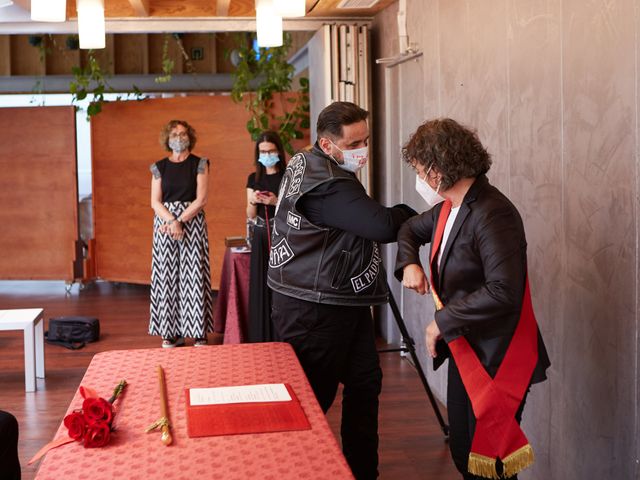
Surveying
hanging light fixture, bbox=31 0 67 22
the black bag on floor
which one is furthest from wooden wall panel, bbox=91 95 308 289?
hanging light fixture, bbox=31 0 67 22

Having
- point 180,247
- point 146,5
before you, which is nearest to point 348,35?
point 146,5

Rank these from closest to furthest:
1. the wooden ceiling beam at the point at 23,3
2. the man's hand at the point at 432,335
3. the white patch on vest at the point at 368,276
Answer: the man's hand at the point at 432,335 < the white patch on vest at the point at 368,276 < the wooden ceiling beam at the point at 23,3

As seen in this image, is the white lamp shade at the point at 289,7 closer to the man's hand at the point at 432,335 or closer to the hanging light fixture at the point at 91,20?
the hanging light fixture at the point at 91,20

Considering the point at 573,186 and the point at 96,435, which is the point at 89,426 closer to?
the point at 96,435

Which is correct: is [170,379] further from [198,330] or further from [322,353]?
[198,330]

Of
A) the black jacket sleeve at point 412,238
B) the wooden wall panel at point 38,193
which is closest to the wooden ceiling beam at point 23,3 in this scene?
the wooden wall panel at point 38,193

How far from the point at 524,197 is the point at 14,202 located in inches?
293

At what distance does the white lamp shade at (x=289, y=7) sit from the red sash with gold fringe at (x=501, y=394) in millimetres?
2886

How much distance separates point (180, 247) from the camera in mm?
6562

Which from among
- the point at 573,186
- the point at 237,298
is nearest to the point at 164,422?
the point at 573,186

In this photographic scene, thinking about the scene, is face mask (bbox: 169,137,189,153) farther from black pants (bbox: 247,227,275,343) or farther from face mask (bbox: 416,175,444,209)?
face mask (bbox: 416,175,444,209)

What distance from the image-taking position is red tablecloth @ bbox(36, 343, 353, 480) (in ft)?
6.43

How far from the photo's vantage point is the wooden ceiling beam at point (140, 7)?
6598 mm

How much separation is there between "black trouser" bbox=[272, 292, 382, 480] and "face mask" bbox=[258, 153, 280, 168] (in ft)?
9.60
